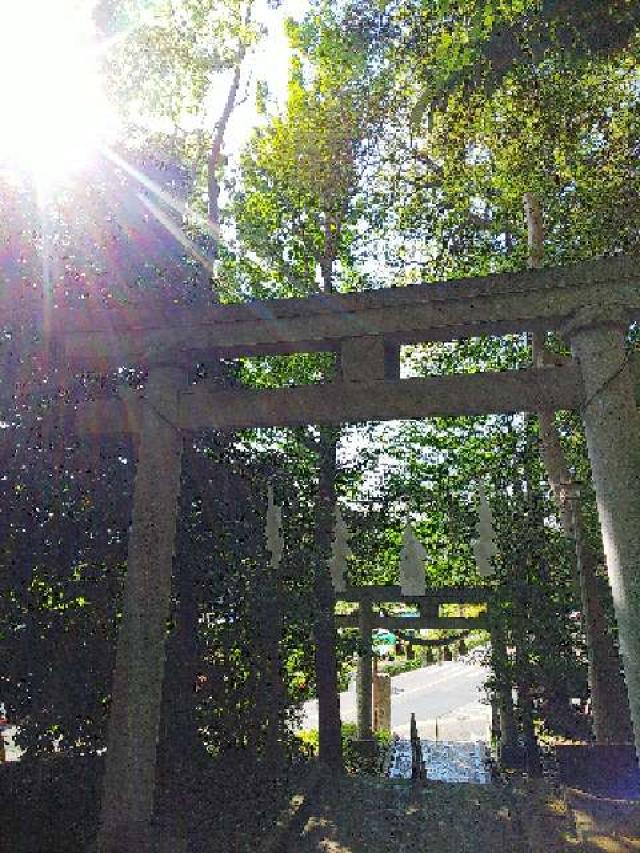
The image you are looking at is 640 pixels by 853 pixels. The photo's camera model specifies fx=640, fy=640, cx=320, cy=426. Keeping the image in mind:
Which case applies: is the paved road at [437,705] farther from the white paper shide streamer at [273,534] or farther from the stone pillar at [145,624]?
A: the stone pillar at [145,624]

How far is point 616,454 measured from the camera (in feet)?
14.7

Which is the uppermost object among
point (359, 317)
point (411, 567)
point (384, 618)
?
point (359, 317)

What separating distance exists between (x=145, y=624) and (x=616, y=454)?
12.2ft

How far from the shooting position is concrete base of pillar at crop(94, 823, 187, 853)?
14.9 feet

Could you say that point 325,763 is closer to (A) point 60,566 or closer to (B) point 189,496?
(B) point 189,496

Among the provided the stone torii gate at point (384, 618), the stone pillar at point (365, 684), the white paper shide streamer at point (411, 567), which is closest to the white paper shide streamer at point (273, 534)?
the white paper shide streamer at point (411, 567)

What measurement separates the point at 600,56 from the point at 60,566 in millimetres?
A: 8701

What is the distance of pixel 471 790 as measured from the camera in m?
9.95

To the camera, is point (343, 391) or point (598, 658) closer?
point (343, 391)

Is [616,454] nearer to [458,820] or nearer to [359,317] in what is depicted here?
[359,317]

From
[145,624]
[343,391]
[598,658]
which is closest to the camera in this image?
[145,624]

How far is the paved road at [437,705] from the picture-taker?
23.0 metres

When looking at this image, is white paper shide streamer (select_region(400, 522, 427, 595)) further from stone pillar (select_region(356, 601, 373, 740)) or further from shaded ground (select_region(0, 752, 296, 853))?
stone pillar (select_region(356, 601, 373, 740))

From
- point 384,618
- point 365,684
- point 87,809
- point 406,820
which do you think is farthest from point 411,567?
point 365,684
